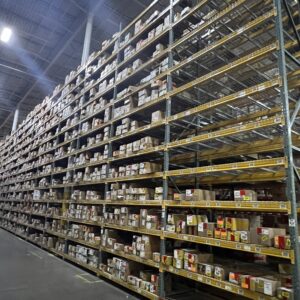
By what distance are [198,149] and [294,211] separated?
7.93ft

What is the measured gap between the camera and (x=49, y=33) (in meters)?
11.2

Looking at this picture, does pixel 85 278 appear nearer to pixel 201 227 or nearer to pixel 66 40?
pixel 201 227

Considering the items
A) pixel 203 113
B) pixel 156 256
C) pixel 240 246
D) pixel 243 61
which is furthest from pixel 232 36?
pixel 156 256

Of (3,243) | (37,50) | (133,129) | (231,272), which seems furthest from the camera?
(37,50)

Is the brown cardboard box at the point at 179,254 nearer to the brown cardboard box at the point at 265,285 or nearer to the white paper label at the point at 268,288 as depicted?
the brown cardboard box at the point at 265,285

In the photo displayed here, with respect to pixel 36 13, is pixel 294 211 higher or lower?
lower

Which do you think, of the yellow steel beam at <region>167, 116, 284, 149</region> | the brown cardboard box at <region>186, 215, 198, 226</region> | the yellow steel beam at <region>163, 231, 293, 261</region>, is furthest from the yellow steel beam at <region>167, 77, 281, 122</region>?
the yellow steel beam at <region>163, 231, 293, 261</region>

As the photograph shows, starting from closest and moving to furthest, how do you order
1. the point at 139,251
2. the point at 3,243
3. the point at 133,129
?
the point at 139,251 < the point at 133,129 < the point at 3,243

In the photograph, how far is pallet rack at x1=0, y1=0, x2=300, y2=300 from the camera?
3232 millimetres

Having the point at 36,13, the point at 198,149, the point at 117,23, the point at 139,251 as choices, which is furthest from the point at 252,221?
the point at 36,13

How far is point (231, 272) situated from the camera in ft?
10.7

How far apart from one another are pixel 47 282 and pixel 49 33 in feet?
31.0

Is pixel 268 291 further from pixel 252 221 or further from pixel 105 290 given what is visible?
pixel 105 290

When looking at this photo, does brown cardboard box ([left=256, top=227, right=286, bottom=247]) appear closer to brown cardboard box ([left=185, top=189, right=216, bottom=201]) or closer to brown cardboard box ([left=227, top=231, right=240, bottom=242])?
brown cardboard box ([left=227, top=231, right=240, bottom=242])
